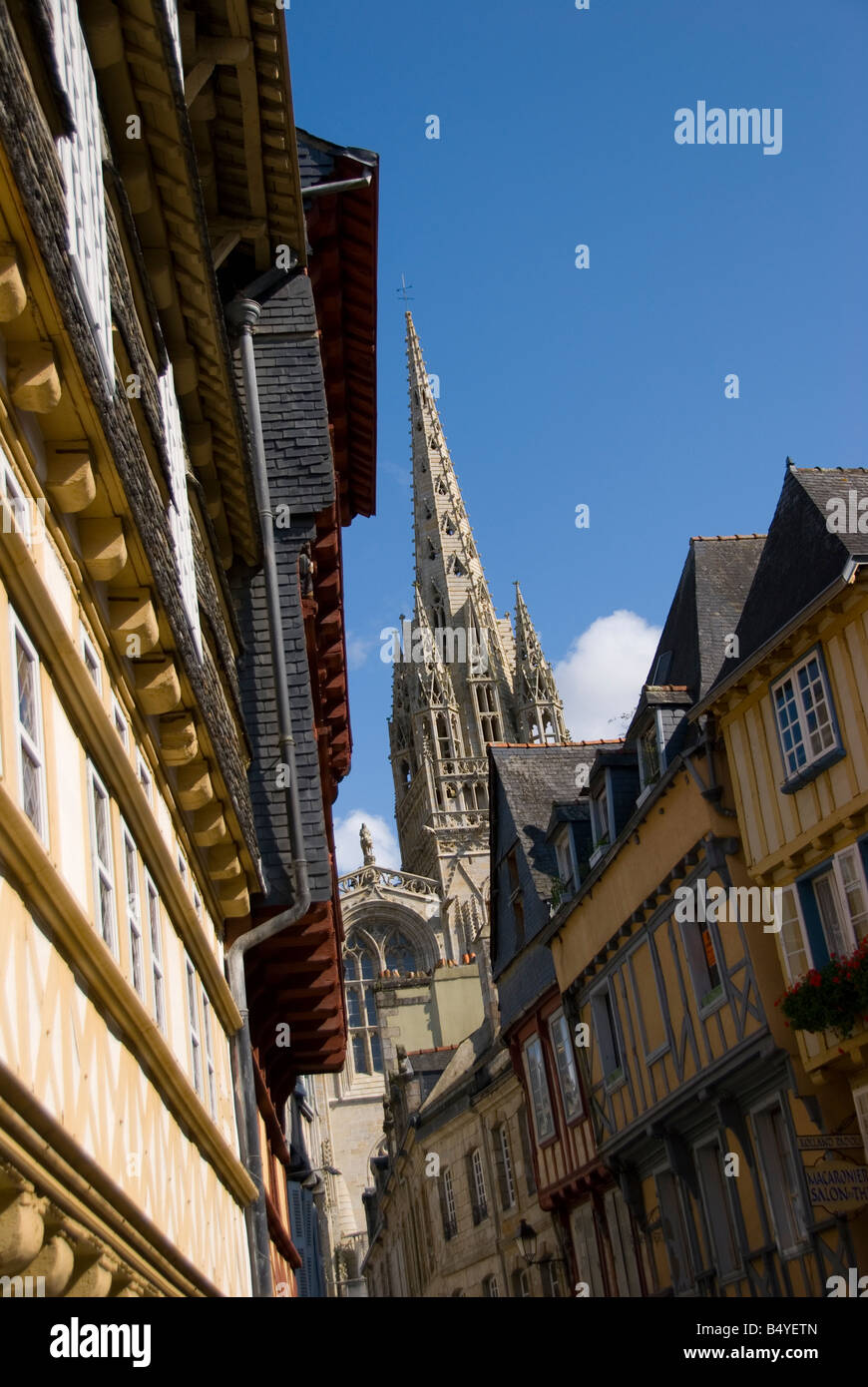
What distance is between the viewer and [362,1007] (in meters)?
85.4

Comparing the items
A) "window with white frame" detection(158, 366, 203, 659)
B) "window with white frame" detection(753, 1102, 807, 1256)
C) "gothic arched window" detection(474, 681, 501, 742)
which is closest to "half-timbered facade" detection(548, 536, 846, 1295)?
"window with white frame" detection(753, 1102, 807, 1256)

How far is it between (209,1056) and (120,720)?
3.38m

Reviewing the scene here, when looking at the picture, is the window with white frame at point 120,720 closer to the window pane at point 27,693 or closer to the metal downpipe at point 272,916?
the window pane at point 27,693

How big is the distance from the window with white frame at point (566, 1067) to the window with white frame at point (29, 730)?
17.4 m

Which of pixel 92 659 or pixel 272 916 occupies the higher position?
pixel 272 916

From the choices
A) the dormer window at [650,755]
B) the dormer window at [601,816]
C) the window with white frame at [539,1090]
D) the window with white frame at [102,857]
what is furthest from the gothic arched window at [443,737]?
the window with white frame at [102,857]

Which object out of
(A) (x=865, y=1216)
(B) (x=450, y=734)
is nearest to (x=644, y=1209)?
(A) (x=865, y=1216)

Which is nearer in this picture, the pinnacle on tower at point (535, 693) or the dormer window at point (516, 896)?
the dormer window at point (516, 896)

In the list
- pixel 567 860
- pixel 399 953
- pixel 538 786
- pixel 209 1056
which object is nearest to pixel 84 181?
pixel 209 1056

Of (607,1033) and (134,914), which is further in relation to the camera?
(607,1033)

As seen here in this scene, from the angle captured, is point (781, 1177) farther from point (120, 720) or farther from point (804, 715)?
point (120, 720)

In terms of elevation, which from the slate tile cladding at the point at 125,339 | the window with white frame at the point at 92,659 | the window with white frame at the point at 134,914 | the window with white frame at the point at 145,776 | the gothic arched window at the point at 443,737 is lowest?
the window with white frame at the point at 134,914

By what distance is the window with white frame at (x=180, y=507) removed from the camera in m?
10.0
